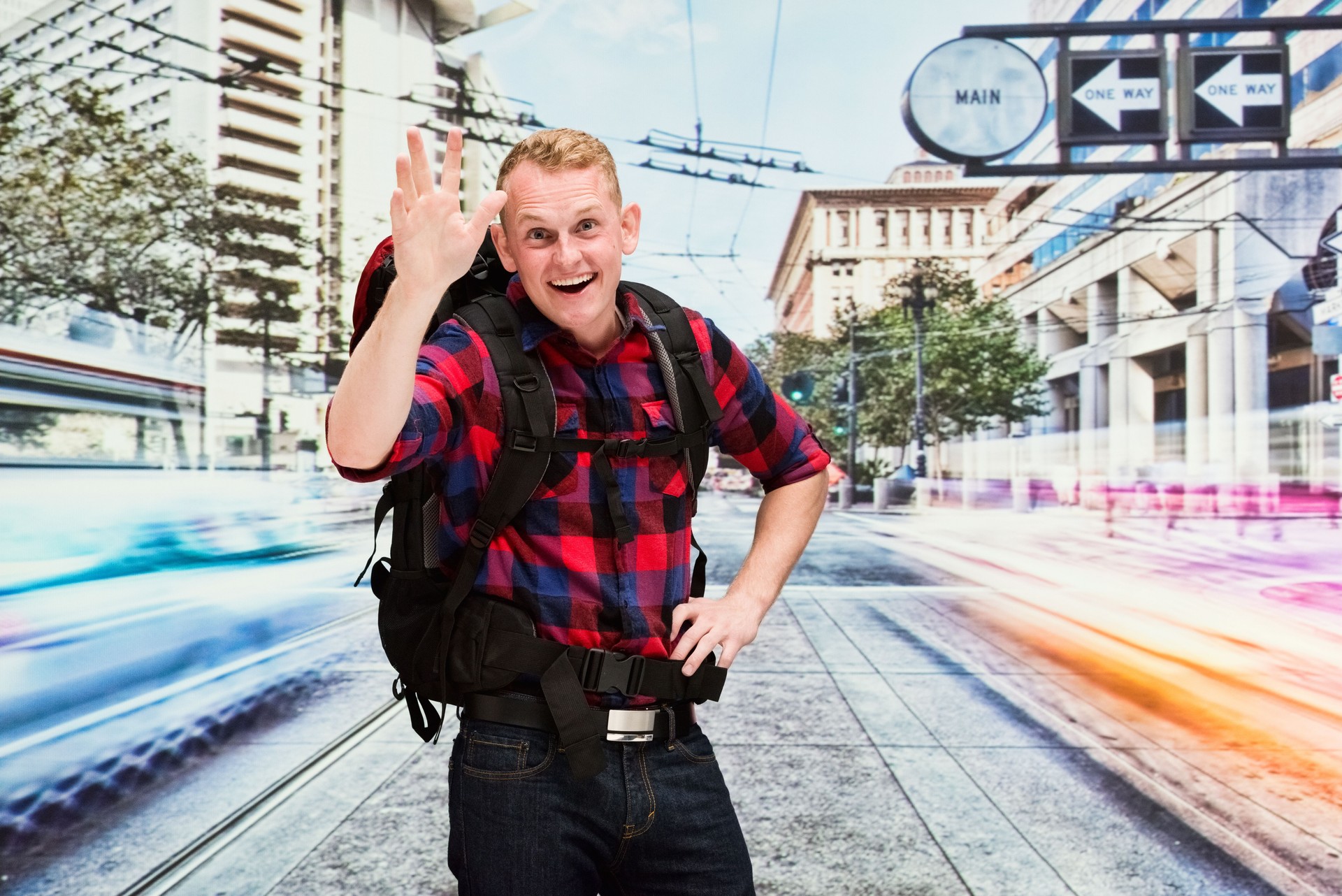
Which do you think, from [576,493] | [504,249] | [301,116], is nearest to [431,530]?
[576,493]

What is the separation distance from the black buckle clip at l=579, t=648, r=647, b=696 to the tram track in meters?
2.37

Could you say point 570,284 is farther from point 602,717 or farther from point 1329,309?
point 1329,309

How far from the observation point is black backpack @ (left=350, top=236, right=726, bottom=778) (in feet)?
3.87

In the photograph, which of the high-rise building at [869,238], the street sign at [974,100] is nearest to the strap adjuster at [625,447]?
the street sign at [974,100]

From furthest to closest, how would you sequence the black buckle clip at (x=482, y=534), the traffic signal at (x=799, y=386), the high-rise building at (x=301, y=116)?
the traffic signal at (x=799, y=386), the high-rise building at (x=301, y=116), the black buckle clip at (x=482, y=534)

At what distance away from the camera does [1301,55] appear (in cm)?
482

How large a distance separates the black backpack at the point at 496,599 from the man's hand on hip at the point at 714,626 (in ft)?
0.09

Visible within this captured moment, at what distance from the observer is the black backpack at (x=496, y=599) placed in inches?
46.5

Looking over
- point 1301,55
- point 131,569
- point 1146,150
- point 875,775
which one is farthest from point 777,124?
point 131,569

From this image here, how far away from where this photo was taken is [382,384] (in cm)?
98

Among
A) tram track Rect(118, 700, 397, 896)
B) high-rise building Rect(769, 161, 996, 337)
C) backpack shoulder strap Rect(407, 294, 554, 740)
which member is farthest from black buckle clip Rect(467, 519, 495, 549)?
high-rise building Rect(769, 161, 996, 337)

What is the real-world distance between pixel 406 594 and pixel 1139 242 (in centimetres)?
546

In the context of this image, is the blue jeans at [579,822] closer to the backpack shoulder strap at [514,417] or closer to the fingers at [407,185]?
the backpack shoulder strap at [514,417]

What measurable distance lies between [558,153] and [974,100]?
4.73 meters
